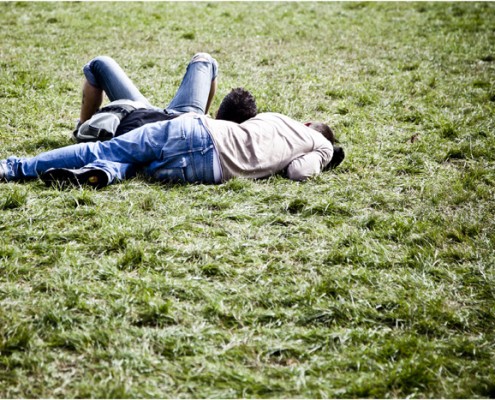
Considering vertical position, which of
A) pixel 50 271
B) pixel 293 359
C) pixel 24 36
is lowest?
pixel 293 359

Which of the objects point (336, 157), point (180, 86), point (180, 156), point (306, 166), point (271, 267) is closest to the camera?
point (271, 267)

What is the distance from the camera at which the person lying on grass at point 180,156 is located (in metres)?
4.47

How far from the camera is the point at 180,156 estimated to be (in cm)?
453

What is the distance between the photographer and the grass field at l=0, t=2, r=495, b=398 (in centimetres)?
267

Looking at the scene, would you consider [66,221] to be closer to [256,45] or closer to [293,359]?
[293,359]

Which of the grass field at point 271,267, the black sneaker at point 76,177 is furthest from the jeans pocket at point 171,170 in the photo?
the black sneaker at point 76,177

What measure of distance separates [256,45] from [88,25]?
3445 millimetres

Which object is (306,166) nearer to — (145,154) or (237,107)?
(237,107)

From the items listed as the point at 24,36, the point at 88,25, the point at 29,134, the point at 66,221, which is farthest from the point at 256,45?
the point at 66,221

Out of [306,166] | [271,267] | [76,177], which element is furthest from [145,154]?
[271,267]

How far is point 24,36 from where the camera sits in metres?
9.90

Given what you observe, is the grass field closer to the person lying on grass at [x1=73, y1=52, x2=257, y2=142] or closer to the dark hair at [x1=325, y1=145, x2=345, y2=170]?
the dark hair at [x1=325, y1=145, x2=345, y2=170]

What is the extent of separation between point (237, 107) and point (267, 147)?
54cm

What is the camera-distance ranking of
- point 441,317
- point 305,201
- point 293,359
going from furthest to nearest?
point 305,201 < point 441,317 < point 293,359
